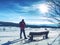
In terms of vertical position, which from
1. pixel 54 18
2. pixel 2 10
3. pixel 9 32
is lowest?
pixel 9 32

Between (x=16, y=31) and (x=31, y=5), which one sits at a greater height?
(x=31, y=5)

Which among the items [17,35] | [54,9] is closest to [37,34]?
[17,35]

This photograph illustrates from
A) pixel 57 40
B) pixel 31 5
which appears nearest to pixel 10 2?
pixel 31 5

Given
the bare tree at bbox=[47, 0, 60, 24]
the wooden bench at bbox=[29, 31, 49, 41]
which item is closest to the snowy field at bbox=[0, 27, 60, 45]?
the wooden bench at bbox=[29, 31, 49, 41]

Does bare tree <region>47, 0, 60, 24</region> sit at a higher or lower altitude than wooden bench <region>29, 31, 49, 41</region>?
higher

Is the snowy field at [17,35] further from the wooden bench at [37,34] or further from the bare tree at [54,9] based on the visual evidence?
the bare tree at [54,9]

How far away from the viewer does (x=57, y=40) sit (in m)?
1.97

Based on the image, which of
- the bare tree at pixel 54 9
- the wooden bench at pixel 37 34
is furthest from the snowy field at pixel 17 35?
the bare tree at pixel 54 9

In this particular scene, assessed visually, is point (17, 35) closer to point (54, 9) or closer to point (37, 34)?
point (37, 34)

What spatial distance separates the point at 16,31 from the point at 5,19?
217 millimetres

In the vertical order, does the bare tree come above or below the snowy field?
above

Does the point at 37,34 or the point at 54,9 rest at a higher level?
the point at 54,9

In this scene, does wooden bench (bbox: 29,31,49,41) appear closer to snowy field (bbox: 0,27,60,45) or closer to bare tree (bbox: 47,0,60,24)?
snowy field (bbox: 0,27,60,45)

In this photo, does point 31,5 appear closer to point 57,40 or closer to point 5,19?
point 5,19
